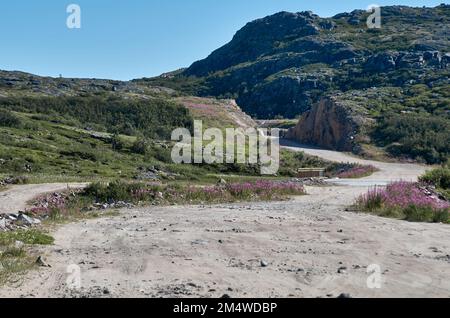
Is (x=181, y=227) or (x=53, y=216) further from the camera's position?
(x=53, y=216)

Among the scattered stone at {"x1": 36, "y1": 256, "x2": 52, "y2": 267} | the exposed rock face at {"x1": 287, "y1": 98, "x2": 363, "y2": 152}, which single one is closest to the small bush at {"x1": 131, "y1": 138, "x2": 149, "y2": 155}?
the exposed rock face at {"x1": 287, "y1": 98, "x2": 363, "y2": 152}

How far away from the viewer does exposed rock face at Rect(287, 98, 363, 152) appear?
56.8 metres

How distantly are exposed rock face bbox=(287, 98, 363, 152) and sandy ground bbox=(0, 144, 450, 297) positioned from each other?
39677mm

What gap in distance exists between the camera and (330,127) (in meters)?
60.1

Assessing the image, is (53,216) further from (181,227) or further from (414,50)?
(414,50)

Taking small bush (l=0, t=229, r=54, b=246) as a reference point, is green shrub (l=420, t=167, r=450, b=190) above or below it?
below

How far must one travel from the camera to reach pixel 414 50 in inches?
3853

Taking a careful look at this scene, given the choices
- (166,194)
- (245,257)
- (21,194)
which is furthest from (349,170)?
(245,257)

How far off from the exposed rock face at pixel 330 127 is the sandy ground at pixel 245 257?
39.7m

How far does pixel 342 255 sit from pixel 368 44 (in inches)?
4648

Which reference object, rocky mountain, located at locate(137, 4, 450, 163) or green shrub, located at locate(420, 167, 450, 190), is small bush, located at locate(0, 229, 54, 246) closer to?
green shrub, located at locate(420, 167, 450, 190)

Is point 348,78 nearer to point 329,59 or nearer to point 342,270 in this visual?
point 329,59

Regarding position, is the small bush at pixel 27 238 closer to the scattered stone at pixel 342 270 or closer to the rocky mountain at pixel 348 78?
the scattered stone at pixel 342 270
